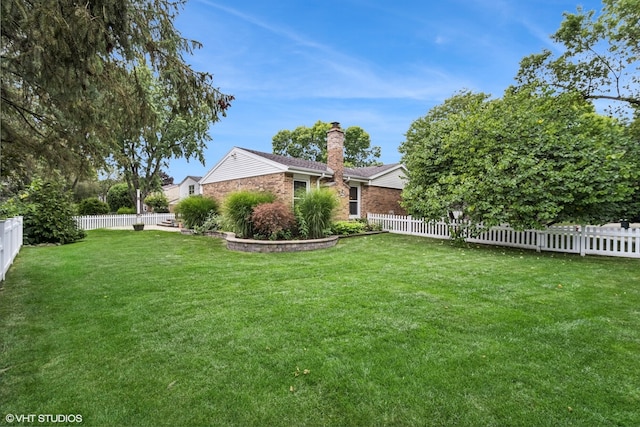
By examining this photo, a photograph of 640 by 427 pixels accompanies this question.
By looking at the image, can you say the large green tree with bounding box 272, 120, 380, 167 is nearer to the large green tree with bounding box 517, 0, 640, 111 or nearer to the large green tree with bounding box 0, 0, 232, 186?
the large green tree with bounding box 517, 0, 640, 111

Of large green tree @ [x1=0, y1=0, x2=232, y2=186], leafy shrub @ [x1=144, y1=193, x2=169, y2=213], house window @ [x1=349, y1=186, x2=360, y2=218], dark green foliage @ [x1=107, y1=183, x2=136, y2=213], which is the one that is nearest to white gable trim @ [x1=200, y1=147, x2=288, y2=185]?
house window @ [x1=349, y1=186, x2=360, y2=218]

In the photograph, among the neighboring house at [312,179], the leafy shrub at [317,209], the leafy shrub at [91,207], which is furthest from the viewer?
the leafy shrub at [91,207]

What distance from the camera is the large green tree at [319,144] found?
3522cm

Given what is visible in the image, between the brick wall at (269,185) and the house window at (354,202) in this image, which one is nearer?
the brick wall at (269,185)

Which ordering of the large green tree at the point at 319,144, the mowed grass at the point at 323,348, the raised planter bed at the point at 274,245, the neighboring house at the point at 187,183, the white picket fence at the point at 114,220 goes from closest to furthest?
the mowed grass at the point at 323,348 < the raised planter bed at the point at 274,245 < the white picket fence at the point at 114,220 < the neighboring house at the point at 187,183 < the large green tree at the point at 319,144

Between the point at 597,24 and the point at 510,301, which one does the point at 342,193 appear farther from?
the point at 597,24

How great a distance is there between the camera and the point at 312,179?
13.9 m

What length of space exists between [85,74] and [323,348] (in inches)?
156

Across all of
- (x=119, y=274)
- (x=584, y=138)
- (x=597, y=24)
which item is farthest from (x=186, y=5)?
(x=597, y=24)

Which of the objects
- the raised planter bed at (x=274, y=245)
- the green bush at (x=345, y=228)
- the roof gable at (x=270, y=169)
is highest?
the roof gable at (x=270, y=169)

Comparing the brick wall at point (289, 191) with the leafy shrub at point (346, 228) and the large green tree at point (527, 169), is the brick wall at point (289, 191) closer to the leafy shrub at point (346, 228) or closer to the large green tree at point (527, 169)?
the leafy shrub at point (346, 228)

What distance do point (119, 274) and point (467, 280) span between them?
21.7 ft

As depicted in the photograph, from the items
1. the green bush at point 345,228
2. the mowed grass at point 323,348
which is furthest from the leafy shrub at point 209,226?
the mowed grass at point 323,348

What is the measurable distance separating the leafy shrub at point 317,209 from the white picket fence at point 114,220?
43.0ft
